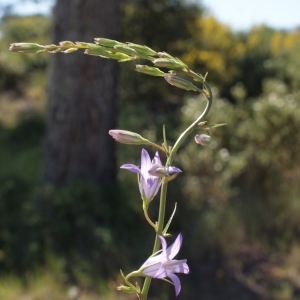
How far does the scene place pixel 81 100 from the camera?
4.45 metres

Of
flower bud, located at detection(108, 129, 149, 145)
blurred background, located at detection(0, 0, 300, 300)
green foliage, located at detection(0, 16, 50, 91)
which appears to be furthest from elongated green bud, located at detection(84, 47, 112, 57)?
green foliage, located at detection(0, 16, 50, 91)

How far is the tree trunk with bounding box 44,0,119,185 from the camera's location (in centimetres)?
437

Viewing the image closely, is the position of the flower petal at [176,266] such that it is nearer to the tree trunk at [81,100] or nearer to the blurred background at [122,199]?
the blurred background at [122,199]

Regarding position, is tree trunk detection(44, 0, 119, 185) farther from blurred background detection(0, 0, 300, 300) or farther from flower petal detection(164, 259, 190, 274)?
flower petal detection(164, 259, 190, 274)

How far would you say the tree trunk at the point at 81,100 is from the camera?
14.3ft

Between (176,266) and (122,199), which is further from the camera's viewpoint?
(122,199)

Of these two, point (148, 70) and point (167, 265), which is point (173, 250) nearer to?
point (167, 265)

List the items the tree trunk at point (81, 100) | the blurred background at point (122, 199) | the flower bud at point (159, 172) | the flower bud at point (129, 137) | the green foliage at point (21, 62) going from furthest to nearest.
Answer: the green foliage at point (21, 62) < the tree trunk at point (81, 100) < the blurred background at point (122, 199) < the flower bud at point (129, 137) < the flower bud at point (159, 172)

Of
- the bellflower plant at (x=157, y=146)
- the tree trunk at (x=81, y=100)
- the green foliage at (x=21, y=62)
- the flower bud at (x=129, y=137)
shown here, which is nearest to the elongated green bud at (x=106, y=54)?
the bellflower plant at (x=157, y=146)

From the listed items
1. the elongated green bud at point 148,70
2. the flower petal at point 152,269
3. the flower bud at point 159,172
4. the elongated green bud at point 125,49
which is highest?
the elongated green bud at point 125,49

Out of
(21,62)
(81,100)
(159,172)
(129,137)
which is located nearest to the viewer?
(159,172)

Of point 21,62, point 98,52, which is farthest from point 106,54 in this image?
point 21,62

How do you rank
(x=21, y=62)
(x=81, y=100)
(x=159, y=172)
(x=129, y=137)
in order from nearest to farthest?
(x=159, y=172) → (x=129, y=137) → (x=81, y=100) → (x=21, y=62)

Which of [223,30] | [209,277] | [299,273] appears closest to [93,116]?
[209,277]
